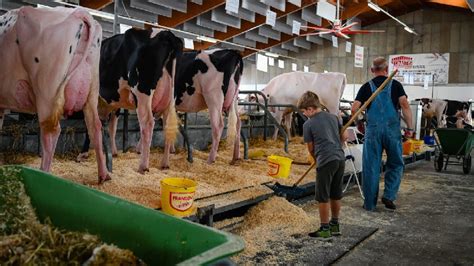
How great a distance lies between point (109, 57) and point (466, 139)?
6.48 meters

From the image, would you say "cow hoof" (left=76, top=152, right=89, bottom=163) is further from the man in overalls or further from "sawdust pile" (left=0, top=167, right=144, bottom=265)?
"sawdust pile" (left=0, top=167, right=144, bottom=265)

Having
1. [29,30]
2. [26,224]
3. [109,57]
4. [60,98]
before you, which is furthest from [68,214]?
[109,57]

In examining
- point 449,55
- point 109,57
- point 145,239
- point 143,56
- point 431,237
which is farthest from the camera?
point 449,55

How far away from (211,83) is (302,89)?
4.30 meters

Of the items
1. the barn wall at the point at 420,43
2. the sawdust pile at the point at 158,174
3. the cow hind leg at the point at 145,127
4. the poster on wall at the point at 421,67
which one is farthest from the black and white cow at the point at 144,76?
the barn wall at the point at 420,43

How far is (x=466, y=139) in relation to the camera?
8.15 m

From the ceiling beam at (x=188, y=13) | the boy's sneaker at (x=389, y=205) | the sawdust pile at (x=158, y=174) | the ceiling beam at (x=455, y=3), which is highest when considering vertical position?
the ceiling beam at (x=455, y=3)

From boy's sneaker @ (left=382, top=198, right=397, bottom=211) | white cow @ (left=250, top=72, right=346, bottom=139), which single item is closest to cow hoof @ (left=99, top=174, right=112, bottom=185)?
boy's sneaker @ (left=382, top=198, right=397, bottom=211)

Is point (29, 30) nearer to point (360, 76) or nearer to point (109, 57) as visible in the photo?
point (109, 57)

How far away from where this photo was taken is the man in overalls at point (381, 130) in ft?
16.5

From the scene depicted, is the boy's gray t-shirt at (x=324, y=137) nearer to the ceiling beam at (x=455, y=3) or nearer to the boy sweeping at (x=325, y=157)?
the boy sweeping at (x=325, y=157)

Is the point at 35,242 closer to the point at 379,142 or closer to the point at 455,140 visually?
A: the point at 379,142

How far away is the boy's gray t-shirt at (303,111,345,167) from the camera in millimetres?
3877

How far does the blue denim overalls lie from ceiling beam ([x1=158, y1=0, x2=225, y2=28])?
34.6 ft
